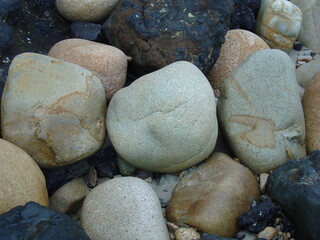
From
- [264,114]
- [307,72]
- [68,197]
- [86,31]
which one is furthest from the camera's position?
[307,72]

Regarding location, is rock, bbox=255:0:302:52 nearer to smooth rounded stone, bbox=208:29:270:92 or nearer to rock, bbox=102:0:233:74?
smooth rounded stone, bbox=208:29:270:92

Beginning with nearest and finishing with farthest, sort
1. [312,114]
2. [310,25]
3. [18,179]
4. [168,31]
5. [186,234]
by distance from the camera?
1. [18,179]
2. [186,234]
3. [312,114]
4. [168,31]
5. [310,25]

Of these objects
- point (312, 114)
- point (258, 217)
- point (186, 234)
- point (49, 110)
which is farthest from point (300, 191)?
point (49, 110)

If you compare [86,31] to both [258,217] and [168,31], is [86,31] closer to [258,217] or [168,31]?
[168,31]

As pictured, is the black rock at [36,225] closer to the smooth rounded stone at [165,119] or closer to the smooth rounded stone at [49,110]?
the smooth rounded stone at [49,110]

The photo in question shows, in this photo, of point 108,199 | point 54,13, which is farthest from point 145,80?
point 54,13

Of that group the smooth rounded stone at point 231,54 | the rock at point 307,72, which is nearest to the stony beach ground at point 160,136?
the smooth rounded stone at point 231,54

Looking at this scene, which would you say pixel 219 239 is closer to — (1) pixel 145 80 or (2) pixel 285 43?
(1) pixel 145 80

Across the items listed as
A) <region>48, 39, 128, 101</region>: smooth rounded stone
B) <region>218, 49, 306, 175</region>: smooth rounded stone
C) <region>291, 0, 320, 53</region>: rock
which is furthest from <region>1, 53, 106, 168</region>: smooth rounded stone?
<region>291, 0, 320, 53</region>: rock
